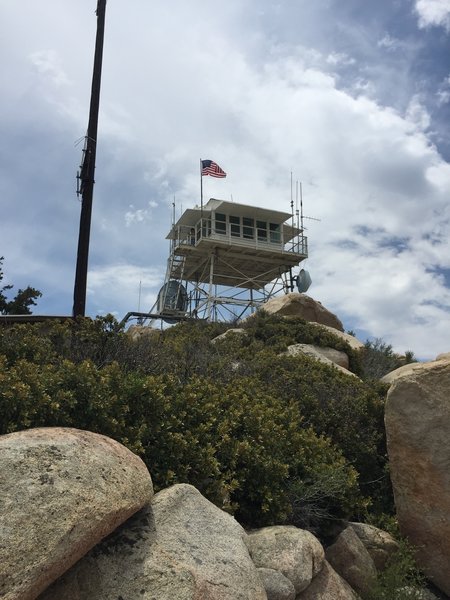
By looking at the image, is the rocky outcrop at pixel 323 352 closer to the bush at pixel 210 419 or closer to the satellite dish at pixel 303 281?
the bush at pixel 210 419

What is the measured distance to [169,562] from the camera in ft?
12.1

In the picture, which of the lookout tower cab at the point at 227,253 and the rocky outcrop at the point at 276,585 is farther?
the lookout tower cab at the point at 227,253

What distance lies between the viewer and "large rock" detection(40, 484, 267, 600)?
11.5 ft

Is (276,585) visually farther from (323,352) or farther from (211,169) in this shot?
(211,169)

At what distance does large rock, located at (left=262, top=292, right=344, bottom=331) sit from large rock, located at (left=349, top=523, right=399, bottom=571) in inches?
576

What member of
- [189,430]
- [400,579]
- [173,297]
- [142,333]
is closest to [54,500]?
[189,430]

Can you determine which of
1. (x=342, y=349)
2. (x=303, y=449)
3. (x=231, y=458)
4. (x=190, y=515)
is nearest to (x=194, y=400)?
(x=231, y=458)

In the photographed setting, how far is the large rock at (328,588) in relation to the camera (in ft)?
16.0

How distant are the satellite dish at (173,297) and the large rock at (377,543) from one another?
3053 centimetres

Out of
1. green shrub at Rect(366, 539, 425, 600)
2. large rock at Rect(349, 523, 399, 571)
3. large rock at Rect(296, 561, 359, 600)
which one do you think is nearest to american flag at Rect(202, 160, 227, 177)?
large rock at Rect(349, 523, 399, 571)

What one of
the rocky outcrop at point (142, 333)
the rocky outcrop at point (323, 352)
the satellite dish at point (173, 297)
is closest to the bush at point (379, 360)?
the rocky outcrop at point (323, 352)

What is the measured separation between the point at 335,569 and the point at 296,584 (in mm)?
1218

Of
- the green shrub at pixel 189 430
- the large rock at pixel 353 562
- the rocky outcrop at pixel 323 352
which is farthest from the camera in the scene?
the rocky outcrop at pixel 323 352

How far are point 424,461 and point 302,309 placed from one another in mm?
15735
